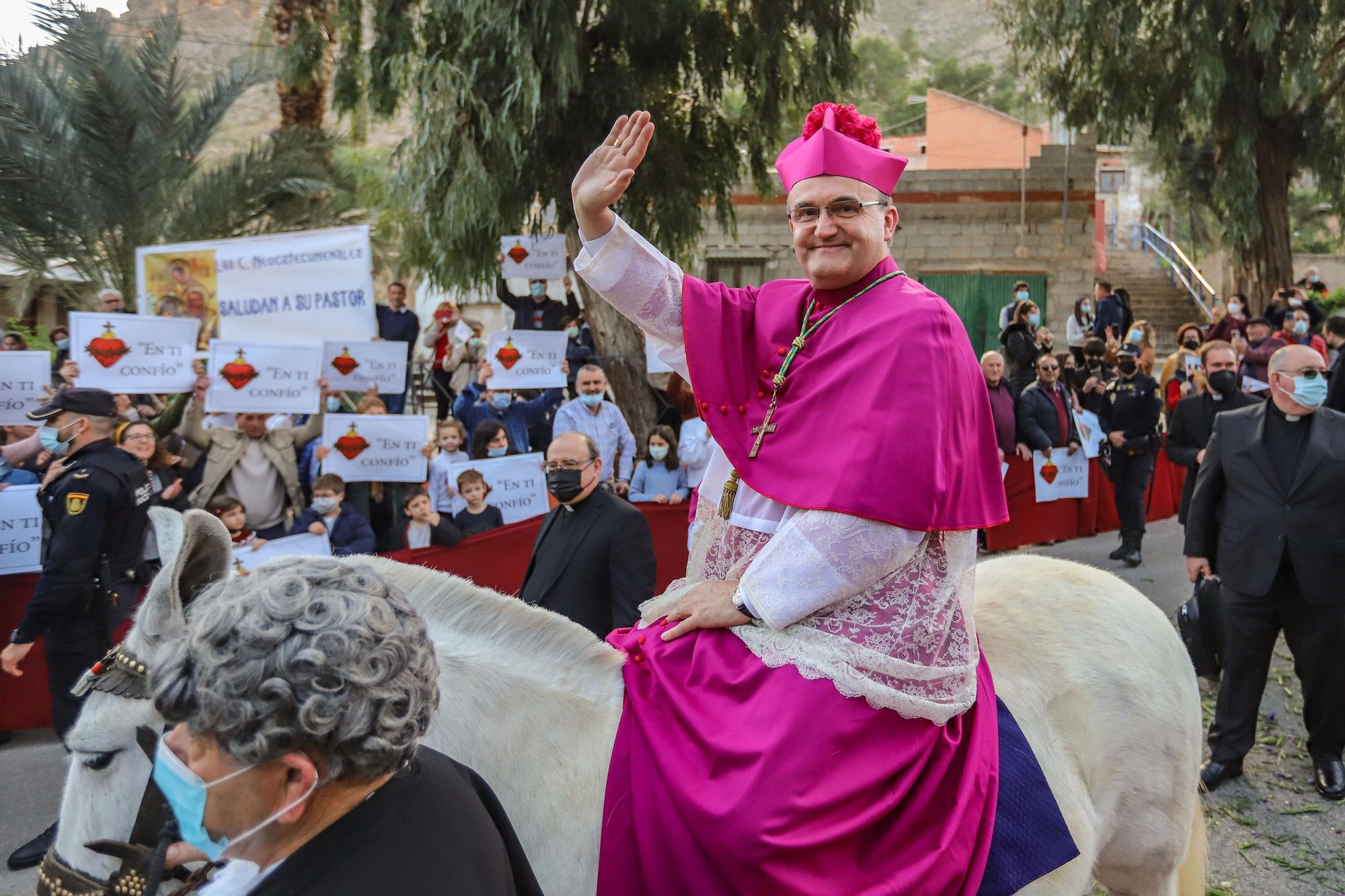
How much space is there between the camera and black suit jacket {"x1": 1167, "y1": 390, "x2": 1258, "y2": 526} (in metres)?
9.66

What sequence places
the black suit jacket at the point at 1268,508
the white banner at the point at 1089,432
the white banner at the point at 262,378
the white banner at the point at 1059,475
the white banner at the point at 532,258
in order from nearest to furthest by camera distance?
the black suit jacket at the point at 1268,508 → the white banner at the point at 262,378 → the white banner at the point at 532,258 → the white banner at the point at 1059,475 → the white banner at the point at 1089,432

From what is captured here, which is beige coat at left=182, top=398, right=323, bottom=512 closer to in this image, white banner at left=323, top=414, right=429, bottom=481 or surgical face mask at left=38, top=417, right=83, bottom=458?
white banner at left=323, top=414, right=429, bottom=481

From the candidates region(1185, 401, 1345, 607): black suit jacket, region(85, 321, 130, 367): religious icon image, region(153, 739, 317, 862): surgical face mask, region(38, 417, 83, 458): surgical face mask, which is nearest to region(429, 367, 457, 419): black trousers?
region(85, 321, 130, 367): religious icon image

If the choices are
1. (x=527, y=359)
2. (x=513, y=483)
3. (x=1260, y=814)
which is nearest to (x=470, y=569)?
(x=513, y=483)

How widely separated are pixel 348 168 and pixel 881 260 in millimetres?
12870

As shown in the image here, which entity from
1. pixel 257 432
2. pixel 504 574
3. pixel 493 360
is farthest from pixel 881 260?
pixel 493 360

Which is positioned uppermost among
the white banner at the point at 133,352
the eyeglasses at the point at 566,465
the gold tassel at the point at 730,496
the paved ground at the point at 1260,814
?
the white banner at the point at 133,352

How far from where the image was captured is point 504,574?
8023 millimetres

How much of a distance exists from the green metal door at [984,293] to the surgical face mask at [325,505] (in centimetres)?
1890

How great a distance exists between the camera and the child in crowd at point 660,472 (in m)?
9.13

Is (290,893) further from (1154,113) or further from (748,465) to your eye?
(1154,113)

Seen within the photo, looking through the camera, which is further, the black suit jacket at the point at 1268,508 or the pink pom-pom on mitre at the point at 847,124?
the black suit jacket at the point at 1268,508

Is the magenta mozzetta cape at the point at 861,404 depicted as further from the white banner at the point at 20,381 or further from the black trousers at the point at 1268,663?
the white banner at the point at 20,381

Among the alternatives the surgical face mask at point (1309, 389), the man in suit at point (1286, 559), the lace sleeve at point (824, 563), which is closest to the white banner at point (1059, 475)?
the man in suit at point (1286, 559)
